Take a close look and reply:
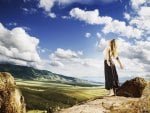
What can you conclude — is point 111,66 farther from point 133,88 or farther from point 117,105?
point 117,105

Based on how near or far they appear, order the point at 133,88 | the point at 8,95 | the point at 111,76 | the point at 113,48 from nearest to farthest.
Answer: the point at 8,95 < the point at 133,88 < the point at 113,48 < the point at 111,76

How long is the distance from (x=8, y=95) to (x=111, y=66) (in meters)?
12.5

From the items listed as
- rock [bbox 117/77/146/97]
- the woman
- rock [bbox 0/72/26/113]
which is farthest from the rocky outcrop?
the woman

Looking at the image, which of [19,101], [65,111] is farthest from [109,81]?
[19,101]

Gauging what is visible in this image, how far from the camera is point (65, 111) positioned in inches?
420

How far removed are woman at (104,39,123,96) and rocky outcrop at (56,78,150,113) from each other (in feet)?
24.1

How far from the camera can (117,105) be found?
11.6 meters

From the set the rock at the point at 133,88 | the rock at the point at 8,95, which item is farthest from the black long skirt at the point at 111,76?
the rock at the point at 8,95

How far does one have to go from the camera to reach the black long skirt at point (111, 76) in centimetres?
2078

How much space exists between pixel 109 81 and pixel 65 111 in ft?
35.1

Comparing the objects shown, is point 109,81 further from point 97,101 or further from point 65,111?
point 65,111

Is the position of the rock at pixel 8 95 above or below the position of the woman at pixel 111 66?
below

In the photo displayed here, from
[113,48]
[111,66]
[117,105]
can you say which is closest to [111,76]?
[111,66]

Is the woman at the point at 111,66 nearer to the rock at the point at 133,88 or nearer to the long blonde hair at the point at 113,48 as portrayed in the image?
the long blonde hair at the point at 113,48
